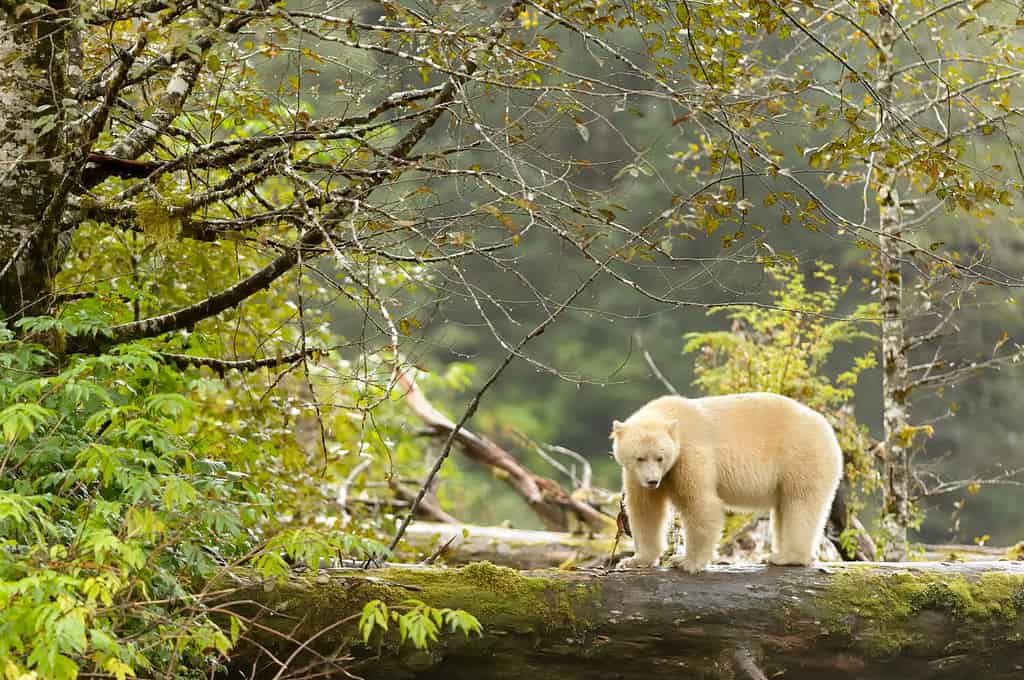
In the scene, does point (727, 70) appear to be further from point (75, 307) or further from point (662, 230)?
point (75, 307)

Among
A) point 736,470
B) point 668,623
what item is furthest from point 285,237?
point 668,623

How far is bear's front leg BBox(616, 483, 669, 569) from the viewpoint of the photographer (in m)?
4.88

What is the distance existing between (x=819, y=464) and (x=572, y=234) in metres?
1.76

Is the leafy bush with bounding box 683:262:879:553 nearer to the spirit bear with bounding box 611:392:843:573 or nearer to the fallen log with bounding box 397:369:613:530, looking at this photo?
the fallen log with bounding box 397:369:613:530

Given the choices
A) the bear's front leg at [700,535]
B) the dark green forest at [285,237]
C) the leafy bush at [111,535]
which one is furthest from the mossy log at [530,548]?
the leafy bush at [111,535]

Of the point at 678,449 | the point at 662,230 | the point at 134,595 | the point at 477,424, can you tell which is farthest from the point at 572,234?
the point at 477,424

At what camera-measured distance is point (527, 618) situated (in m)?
4.23

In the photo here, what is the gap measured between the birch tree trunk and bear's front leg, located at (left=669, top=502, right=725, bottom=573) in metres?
2.91

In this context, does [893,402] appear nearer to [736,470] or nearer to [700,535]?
[736,470]

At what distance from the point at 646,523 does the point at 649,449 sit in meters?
0.54

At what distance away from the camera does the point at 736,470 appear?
4844 millimetres

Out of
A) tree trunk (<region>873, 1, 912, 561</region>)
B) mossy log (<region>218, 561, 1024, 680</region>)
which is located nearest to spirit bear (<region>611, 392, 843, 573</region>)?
mossy log (<region>218, 561, 1024, 680</region>)

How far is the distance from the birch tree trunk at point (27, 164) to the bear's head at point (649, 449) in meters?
2.52

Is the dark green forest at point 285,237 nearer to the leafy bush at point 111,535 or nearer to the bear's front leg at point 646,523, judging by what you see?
the leafy bush at point 111,535
